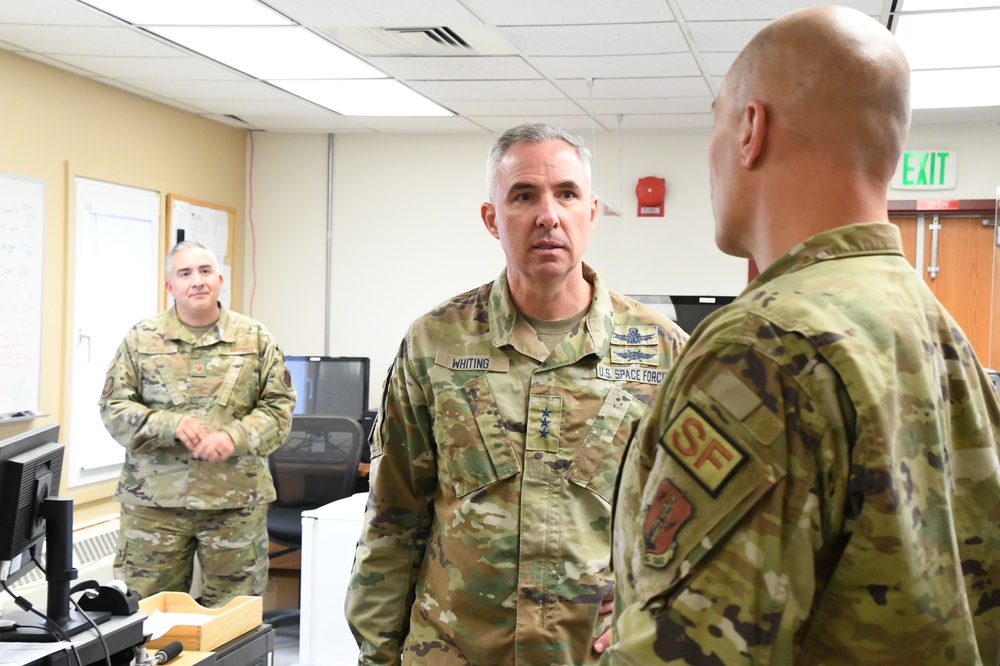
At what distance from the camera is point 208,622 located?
2.36 meters

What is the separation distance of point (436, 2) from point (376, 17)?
347 millimetres

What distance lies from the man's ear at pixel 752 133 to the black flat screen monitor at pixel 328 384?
537 centimetres

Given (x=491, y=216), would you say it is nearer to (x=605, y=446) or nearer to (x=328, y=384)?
(x=605, y=446)

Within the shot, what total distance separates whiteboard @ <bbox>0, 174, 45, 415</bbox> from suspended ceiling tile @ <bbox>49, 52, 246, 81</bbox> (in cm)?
64

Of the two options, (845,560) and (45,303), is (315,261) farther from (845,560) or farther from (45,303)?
(845,560)

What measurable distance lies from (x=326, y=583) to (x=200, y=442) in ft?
2.22

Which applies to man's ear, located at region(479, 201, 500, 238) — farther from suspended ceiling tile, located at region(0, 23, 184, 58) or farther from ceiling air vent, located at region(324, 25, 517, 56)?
suspended ceiling tile, located at region(0, 23, 184, 58)

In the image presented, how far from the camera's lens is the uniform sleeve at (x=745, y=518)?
83 centimetres

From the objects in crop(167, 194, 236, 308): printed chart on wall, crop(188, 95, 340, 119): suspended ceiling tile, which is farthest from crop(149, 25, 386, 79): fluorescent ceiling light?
crop(167, 194, 236, 308): printed chart on wall

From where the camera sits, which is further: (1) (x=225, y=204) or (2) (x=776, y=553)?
(1) (x=225, y=204)

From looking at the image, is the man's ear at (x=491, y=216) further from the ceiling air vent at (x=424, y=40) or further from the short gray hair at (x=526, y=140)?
the ceiling air vent at (x=424, y=40)

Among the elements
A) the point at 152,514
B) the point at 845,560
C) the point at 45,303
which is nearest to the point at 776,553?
the point at 845,560

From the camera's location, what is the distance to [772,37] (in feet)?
3.21

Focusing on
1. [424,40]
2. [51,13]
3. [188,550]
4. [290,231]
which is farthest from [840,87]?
[290,231]
